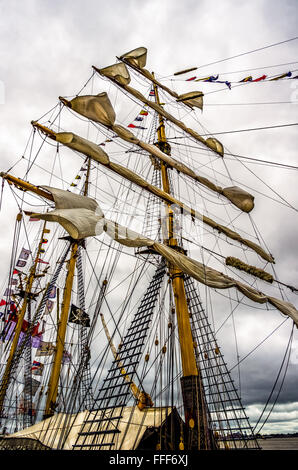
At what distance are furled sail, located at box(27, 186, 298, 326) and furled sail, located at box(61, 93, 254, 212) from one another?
332 cm

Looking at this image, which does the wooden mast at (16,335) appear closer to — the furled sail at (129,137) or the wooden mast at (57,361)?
the wooden mast at (57,361)

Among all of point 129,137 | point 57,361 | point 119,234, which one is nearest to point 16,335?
point 57,361

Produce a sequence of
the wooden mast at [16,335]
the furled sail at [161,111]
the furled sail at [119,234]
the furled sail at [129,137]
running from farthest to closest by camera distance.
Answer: the wooden mast at [16,335], the furled sail at [161,111], the furled sail at [129,137], the furled sail at [119,234]

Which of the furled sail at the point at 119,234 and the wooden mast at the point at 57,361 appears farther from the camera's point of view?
the wooden mast at the point at 57,361

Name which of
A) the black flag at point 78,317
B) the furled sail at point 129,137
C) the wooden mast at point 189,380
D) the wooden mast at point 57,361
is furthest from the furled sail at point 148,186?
Answer: the black flag at point 78,317

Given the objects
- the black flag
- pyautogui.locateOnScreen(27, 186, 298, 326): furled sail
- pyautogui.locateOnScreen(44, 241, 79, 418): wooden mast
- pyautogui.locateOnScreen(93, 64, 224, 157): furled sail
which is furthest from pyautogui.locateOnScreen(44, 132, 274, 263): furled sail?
the black flag

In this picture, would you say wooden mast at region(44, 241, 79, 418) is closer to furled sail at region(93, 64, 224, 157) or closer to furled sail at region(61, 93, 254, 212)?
furled sail at region(61, 93, 254, 212)

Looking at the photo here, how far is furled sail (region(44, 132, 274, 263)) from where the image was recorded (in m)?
8.95

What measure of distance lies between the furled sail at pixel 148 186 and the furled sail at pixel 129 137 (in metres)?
1.35

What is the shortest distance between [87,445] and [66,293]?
251 inches

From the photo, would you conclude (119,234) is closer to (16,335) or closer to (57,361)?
(57,361)

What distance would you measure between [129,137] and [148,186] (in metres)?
2.15

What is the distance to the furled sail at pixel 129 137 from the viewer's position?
967 cm

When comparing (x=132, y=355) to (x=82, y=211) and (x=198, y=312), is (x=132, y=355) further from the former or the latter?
(x=82, y=211)
